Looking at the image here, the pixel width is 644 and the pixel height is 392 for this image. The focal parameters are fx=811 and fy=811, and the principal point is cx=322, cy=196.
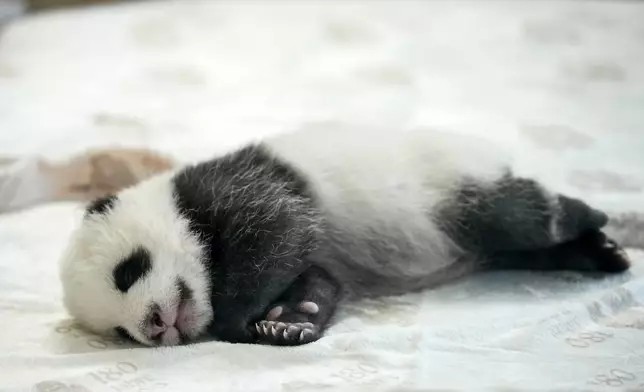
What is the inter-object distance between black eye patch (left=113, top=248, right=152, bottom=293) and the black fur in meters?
0.08

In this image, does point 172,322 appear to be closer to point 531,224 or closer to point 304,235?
point 304,235

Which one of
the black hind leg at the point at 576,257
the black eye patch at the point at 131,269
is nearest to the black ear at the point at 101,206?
the black eye patch at the point at 131,269

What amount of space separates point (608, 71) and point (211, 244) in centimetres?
154

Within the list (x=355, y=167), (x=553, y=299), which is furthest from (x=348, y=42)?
(x=553, y=299)

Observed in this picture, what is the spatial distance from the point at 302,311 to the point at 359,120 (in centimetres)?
96

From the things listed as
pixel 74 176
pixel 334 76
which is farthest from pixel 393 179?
pixel 334 76

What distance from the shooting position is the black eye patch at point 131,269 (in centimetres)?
117

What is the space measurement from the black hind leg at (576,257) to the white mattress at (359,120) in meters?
0.02

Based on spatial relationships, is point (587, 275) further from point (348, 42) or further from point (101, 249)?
point (348, 42)

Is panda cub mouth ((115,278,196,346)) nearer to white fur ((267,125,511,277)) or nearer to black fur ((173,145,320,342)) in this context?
black fur ((173,145,320,342))

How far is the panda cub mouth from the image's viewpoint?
1.16 meters

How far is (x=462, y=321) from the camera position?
47.9 inches

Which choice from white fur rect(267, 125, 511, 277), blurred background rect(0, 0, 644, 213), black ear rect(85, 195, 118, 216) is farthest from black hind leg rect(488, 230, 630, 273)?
black ear rect(85, 195, 118, 216)

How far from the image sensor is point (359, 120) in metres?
2.10
